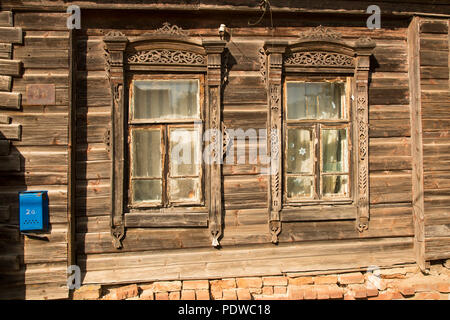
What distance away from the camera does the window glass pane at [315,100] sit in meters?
3.34

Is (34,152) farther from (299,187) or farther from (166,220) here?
(299,187)

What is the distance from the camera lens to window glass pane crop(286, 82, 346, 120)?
11.0 ft

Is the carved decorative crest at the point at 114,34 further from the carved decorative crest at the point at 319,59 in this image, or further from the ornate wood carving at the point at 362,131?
the ornate wood carving at the point at 362,131

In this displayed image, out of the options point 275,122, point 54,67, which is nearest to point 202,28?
point 275,122

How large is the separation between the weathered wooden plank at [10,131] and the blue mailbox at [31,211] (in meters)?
0.59

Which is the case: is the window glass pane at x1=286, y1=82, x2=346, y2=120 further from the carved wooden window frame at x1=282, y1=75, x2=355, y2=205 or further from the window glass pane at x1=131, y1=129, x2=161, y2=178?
the window glass pane at x1=131, y1=129, x2=161, y2=178

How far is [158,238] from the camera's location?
10.2ft

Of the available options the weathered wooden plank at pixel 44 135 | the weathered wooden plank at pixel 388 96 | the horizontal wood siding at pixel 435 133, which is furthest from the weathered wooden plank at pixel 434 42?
the weathered wooden plank at pixel 44 135

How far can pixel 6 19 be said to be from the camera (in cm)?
294

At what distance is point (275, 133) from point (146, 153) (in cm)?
145

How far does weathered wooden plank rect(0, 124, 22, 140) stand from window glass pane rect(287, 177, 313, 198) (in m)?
2.91

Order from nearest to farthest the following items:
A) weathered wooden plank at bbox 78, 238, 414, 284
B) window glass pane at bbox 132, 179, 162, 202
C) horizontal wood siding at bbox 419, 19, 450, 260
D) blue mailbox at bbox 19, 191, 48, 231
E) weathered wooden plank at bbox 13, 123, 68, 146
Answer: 1. blue mailbox at bbox 19, 191, 48, 231
2. weathered wooden plank at bbox 13, 123, 68, 146
3. weathered wooden plank at bbox 78, 238, 414, 284
4. window glass pane at bbox 132, 179, 162, 202
5. horizontal wood siding at bbox 419, 19, 450, 260

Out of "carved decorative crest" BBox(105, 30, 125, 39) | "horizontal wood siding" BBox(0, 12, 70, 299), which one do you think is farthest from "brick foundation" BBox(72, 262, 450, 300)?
"carved decorative crest" BBox(105, 30, 125, 39)
